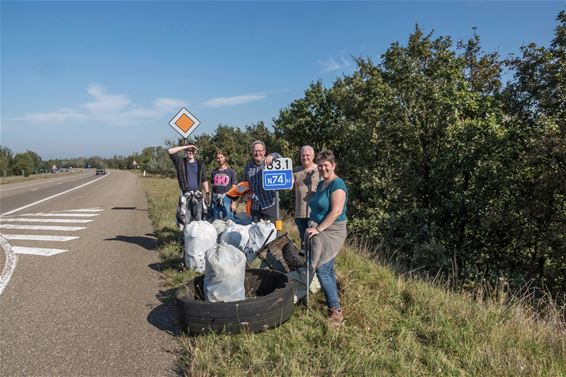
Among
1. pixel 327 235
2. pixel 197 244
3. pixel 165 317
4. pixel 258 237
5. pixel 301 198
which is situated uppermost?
pixel 301 198

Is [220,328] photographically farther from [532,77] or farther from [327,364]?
[532,77]

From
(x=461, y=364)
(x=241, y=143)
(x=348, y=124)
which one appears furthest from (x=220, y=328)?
(x=241, y=143)

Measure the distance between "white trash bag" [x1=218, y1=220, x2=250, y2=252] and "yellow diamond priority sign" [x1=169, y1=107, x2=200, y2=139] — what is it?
129 inches

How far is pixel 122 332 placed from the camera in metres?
3.86

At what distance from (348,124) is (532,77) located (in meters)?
5.70

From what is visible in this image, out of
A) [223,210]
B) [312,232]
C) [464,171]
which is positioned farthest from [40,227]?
[464,171]

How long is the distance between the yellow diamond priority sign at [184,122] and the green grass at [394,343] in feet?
16.5

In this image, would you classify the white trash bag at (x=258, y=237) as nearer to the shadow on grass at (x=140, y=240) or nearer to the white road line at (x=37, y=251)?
the shadow on grass at (x=140, y=240)

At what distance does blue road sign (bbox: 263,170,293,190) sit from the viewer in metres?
5.62

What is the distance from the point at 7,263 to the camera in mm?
6551

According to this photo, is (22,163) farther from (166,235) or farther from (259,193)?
(259,193)

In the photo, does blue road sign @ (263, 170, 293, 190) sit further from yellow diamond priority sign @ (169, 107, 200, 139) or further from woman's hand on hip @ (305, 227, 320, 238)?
yellow diamond priority sign @ (169, 107, 200, 139)

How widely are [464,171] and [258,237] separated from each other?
7.99 metres

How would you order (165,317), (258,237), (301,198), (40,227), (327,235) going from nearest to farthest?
(327,235), (165,317), (301,198), (258,237), (40,227)
